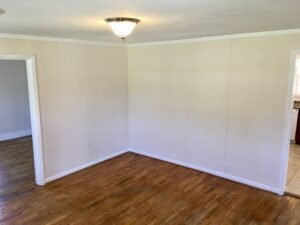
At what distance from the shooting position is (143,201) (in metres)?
3.70

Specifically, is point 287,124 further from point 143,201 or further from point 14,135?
point 14,135

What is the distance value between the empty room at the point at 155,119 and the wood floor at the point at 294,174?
3 cm

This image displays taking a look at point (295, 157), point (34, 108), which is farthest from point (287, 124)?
point (34, 108)

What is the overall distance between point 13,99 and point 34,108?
10.9ft

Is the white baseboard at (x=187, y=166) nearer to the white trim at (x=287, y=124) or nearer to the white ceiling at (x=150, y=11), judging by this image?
the white trim at (x=287, y=124)

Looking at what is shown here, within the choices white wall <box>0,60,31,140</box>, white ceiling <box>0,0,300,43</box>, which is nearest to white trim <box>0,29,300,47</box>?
white ceiling <box>0,0,300,43</box>

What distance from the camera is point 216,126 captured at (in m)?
4.37

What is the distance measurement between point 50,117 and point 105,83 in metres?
1.27

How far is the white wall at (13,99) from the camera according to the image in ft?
21.4

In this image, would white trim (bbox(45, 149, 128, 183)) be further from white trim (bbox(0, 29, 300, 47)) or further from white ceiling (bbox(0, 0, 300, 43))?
white ceiling (bbox(0, 0, 300, 43))

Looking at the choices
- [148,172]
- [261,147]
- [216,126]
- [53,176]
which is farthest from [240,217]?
[53,176]

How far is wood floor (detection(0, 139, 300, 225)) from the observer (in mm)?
3252

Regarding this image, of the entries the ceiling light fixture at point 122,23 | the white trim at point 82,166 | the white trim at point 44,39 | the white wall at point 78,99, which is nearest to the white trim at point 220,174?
the white trim at point 82,166

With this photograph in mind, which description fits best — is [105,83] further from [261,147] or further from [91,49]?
[261,147]
